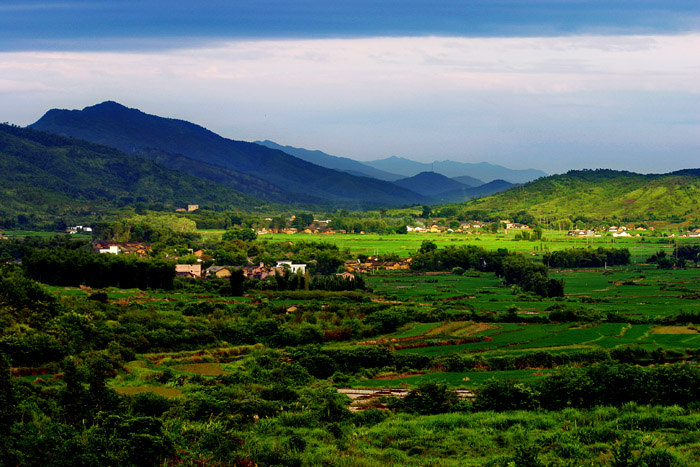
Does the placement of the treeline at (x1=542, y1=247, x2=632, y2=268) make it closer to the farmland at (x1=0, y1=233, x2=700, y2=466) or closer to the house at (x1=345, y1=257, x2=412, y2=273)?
the house at (x1=345, y1=257, x2=412, y2=273)

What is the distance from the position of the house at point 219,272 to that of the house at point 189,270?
34.0 inches

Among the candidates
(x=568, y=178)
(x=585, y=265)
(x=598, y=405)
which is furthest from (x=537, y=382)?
(x=568, y=178)

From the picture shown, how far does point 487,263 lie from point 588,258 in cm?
1170

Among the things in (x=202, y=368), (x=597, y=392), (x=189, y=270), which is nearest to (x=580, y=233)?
(x=189, y=270)

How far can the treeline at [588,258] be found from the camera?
7769 centimetres

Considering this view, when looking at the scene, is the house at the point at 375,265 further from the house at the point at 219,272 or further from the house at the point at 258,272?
the house at the point at 219,272

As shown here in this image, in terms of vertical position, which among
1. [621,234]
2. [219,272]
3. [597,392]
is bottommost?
[219,272]

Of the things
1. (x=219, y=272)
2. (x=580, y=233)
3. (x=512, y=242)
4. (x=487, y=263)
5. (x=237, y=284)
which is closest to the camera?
(x=237, y=284)

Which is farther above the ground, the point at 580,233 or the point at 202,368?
the point at 580,233

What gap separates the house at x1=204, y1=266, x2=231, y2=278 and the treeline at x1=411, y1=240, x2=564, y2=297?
1939 centimetres

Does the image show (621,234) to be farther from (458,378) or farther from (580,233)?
(458,378)

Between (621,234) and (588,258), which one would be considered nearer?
(588,258)

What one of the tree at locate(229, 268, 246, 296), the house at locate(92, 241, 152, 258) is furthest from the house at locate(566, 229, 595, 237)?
the tree at locate(229, 268, 246, 296)

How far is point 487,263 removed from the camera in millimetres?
74875
